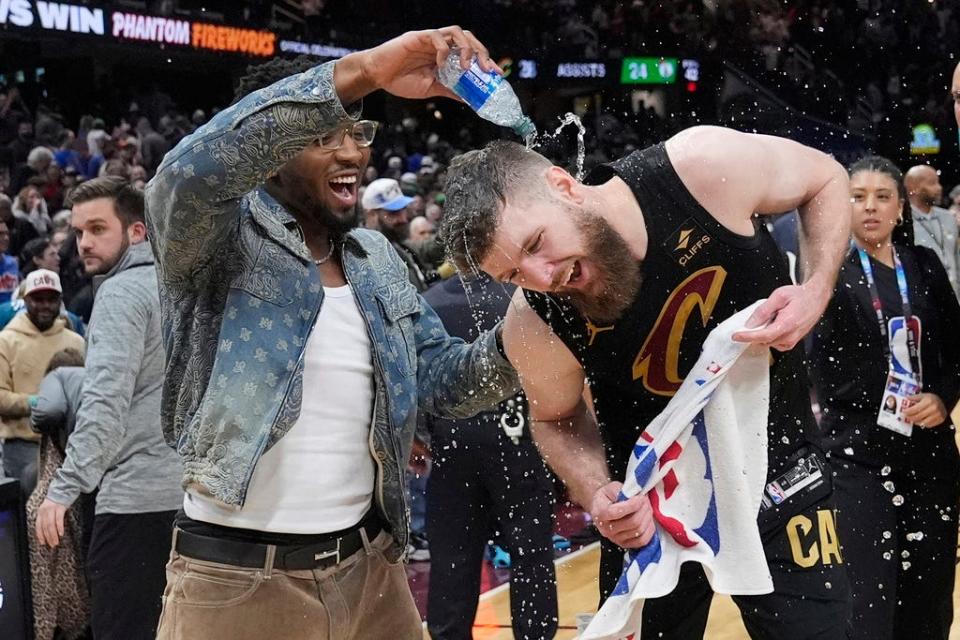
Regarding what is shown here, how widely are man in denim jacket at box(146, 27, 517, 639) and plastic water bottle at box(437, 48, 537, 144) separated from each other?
0.03 metres

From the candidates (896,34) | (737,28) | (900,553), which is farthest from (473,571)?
(896,34)

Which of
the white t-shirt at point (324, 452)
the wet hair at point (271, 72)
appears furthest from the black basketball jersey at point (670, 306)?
the wet hair at point (271, 72)

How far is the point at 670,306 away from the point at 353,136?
77 centimetres

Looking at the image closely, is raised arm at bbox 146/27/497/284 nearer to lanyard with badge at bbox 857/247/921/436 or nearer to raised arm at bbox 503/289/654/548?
raised arm at bbox 503/289/654/548

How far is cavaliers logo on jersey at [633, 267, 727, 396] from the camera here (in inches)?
103

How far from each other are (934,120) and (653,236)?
1582cm

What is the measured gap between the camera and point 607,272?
2508 millimetres

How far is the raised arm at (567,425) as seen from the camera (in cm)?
265

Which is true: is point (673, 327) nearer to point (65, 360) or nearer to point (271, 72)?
point (271, 72)

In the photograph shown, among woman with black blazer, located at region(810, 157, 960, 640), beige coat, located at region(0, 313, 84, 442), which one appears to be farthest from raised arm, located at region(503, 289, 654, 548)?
beige coat, located at region(0, 313, 84, 442)

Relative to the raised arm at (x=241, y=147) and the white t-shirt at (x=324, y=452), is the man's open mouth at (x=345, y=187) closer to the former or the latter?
the white t-shirt at (x=324, y=452)

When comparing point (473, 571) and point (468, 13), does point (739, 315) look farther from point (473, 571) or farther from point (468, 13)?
point (468, 13)

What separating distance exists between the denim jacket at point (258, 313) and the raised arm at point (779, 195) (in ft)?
1.89

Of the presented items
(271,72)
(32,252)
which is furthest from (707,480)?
(32,252)
